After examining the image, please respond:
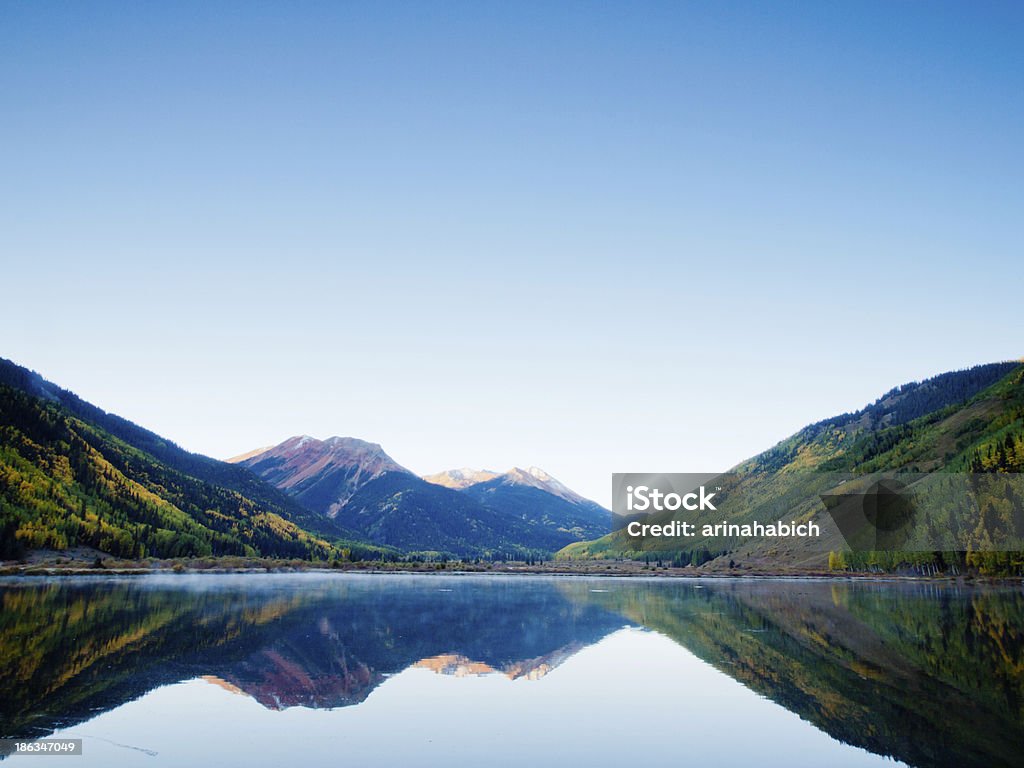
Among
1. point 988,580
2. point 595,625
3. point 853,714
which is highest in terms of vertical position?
point 853,714

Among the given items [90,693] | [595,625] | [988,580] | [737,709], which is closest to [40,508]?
[595,625]

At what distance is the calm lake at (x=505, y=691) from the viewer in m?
20.8

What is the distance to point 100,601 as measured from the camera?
70.0m

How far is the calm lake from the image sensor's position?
20797 mm

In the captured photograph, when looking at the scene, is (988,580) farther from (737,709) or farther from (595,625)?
(737,709)

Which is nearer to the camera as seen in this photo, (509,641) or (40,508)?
(509,641)

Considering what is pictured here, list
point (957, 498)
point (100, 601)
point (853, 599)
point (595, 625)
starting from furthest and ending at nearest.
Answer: point (957, 498) → point (853, 599) → point (100, 601) → point (595, 625)

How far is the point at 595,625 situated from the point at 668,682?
85.0 feet

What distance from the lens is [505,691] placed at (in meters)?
30.0

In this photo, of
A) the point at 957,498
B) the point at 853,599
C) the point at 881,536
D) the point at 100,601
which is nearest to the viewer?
the point at 100,601

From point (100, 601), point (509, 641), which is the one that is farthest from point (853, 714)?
point (100, 601)

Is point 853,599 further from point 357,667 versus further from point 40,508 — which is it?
Answer: point 40,508

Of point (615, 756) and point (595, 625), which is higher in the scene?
point (615, 756)

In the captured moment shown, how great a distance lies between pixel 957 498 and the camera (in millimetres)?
170625
